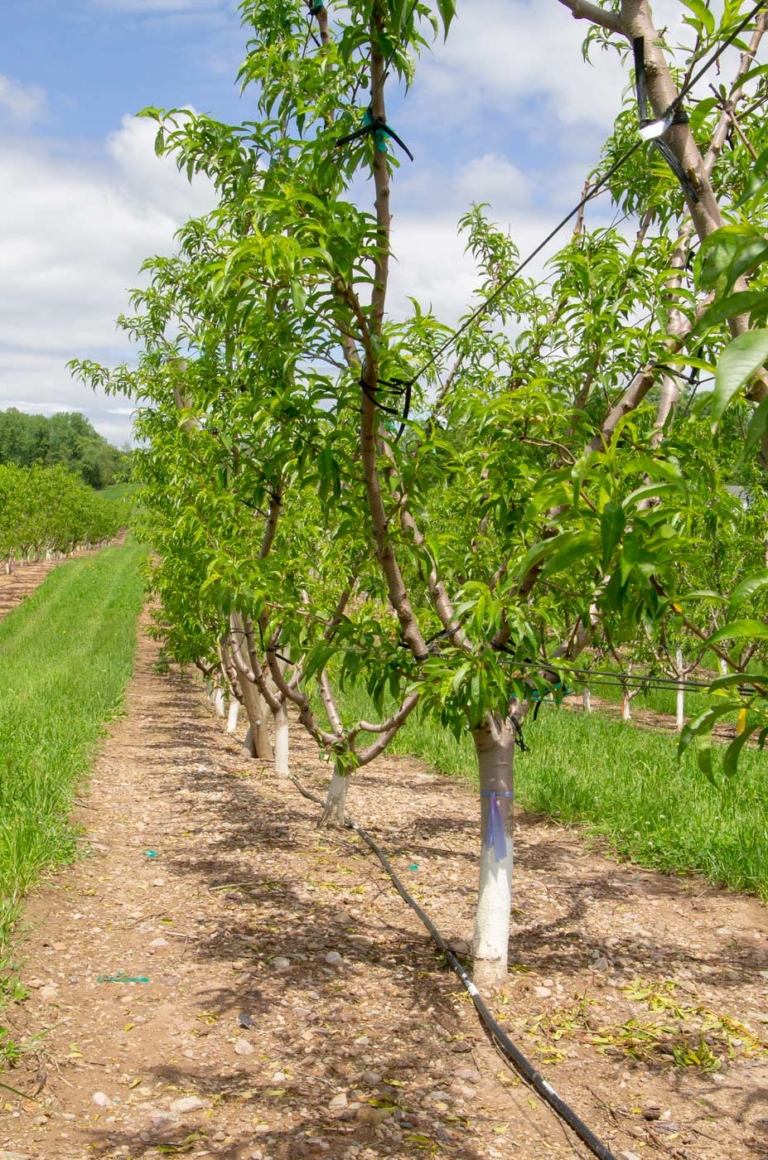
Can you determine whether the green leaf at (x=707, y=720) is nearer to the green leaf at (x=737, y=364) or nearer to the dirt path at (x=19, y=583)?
the green leaf at (x=737, y=364)

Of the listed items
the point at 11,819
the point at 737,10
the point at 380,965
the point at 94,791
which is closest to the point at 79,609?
the point at 94,791

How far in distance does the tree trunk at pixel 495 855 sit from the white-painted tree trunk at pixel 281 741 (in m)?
4.00

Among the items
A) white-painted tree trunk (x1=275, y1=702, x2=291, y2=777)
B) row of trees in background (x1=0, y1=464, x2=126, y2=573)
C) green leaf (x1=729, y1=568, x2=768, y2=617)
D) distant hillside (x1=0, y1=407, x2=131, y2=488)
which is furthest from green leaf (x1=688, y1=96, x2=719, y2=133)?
distant hillside (x1=0, y1=407, x2=131, y2=488)

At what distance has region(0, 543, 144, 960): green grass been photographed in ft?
15.7

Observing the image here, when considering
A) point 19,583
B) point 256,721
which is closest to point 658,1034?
point 256,721

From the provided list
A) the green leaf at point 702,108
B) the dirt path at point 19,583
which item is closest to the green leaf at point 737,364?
the green leaf at point 702,108

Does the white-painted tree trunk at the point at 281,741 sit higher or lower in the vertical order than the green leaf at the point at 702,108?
lower

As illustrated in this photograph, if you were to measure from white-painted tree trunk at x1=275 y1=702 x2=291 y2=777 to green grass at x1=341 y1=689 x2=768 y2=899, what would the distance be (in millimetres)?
1323

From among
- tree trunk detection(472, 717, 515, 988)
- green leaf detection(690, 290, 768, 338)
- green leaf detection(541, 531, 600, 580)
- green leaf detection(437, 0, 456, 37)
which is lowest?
tree trunk detection(472, 717, 515, 988)

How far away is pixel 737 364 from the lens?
2.28 ft

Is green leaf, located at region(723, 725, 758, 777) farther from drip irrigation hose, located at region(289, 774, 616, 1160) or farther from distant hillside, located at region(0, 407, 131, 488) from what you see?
distant hillside, located at region(0, 407, 131, 488)

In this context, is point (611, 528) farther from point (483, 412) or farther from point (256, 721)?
point (256, 721)

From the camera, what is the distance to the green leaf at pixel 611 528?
127cm

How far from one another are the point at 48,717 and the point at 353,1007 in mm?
5630
